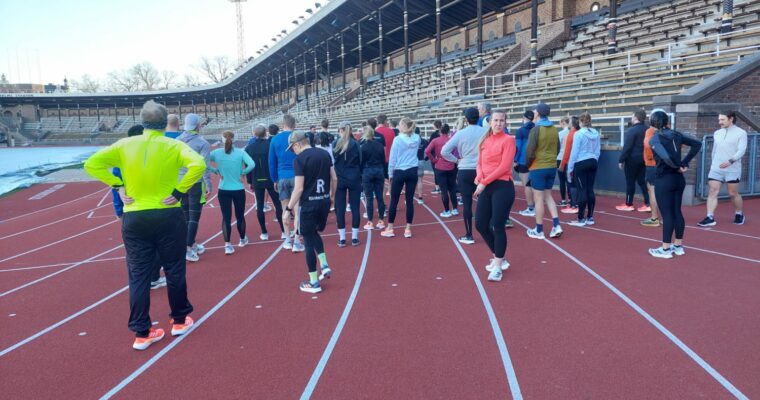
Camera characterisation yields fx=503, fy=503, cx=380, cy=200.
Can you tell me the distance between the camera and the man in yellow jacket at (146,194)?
382cm

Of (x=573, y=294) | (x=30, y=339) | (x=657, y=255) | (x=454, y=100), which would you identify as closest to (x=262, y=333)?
(x=30, y=339)

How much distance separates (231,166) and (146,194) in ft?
10.2

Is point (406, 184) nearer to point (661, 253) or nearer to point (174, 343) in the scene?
point (661, 253)

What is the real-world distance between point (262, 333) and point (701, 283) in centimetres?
434

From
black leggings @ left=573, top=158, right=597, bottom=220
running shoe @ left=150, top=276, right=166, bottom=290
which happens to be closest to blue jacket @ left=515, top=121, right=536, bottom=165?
black leggings @ left=573, top=158, right=597, bottom=220

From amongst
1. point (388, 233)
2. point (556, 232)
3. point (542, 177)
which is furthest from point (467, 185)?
point (388, 233)

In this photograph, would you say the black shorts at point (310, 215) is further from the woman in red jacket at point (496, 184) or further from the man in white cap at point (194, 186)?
the man in white cap at point (194, 186)

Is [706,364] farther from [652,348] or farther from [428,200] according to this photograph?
[428,200]

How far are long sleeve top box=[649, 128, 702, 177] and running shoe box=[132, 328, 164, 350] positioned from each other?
18.0ft

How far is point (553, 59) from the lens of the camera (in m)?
21.4

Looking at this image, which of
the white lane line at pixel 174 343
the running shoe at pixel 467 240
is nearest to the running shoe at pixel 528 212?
the running shoe at pixel 467 240

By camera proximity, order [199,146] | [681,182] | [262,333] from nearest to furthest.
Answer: [262,333], [681,182], [199,146]

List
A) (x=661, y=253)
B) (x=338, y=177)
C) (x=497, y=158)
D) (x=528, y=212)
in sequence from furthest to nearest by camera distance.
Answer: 1. (x=528, y=212)
2. (x=338, y=177)
3. (x=661, y=253)
4. (x=497, y=158)

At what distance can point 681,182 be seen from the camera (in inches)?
226
